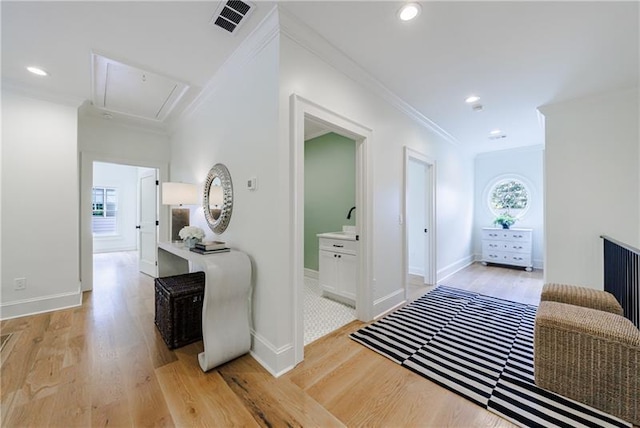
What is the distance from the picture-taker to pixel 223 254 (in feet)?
6.80

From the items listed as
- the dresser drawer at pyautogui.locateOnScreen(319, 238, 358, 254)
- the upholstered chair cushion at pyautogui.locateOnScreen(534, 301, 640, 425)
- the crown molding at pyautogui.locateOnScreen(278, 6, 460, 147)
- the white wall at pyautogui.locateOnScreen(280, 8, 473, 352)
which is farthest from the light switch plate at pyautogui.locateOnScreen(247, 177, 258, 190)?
the upholstered chair cushion at pyautogui.locateOnScreen(534, 301, 640, 425)

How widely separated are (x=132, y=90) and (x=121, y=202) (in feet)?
21.4

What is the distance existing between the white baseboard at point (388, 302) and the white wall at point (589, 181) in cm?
204

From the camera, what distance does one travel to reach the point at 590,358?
1556mm

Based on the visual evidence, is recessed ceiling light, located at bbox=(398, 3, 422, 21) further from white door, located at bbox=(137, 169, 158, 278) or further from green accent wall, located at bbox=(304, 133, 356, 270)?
white door, located at bbox=(137, 169, 158, 278)

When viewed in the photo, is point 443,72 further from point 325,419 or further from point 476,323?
point 325,419

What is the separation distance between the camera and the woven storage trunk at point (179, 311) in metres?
2.20

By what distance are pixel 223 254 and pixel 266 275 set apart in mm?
407

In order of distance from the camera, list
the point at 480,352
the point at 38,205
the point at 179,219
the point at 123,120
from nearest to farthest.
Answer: the point at 480,352 → the point at 38,205 → the point at 179,219 → the point at 123,120

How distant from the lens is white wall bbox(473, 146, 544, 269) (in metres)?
5.37

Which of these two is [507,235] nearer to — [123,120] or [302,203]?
[302,203]

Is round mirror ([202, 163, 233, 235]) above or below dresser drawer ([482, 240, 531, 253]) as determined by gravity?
above

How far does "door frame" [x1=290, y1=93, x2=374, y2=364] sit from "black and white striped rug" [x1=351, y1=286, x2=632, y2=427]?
52 centimetres

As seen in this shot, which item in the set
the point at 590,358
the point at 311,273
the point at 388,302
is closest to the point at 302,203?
the point at 388,302
